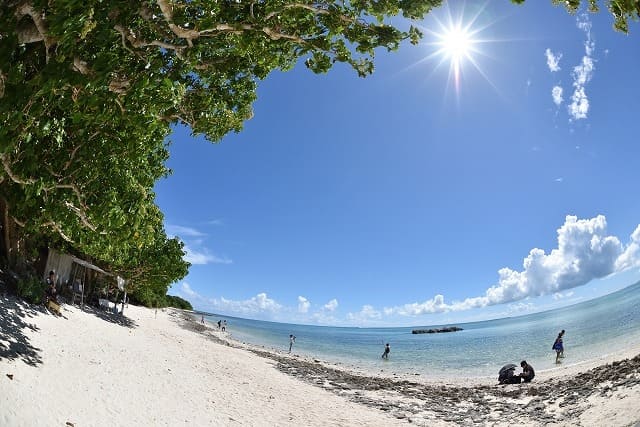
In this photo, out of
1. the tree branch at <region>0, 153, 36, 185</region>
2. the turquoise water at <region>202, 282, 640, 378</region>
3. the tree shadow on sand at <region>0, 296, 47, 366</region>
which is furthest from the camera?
the turquoise water at <region>202, 282, 640, 378</region>

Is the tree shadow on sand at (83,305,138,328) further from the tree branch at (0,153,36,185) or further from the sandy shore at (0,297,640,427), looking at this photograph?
the tree branch at (0,153,36,185)

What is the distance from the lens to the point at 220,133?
10734 mm

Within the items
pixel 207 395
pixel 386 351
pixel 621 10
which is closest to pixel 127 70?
pixel 621 10

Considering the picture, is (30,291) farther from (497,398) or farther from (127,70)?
(497,398)

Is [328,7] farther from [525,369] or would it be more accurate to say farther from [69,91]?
[525,369]

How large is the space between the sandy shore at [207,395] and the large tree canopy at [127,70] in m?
3.71

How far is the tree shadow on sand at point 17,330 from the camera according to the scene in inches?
340

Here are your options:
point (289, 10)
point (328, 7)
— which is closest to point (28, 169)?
point (289, 10)

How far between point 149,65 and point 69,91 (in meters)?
1.36

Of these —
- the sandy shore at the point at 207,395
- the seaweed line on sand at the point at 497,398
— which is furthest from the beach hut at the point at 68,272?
the seaweed line on sand at the point at 497,398

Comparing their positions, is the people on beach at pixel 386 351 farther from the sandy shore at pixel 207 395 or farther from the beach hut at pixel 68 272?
the beach hut at pixel 68 272

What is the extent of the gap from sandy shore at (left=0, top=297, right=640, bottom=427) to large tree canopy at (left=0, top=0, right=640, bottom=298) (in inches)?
146

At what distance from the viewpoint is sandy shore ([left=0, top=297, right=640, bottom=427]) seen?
764 centimetres

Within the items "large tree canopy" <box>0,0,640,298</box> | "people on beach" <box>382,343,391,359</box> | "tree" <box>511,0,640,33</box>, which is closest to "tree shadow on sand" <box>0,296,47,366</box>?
"large tree canopy" <box>0,0,640,298</box>
